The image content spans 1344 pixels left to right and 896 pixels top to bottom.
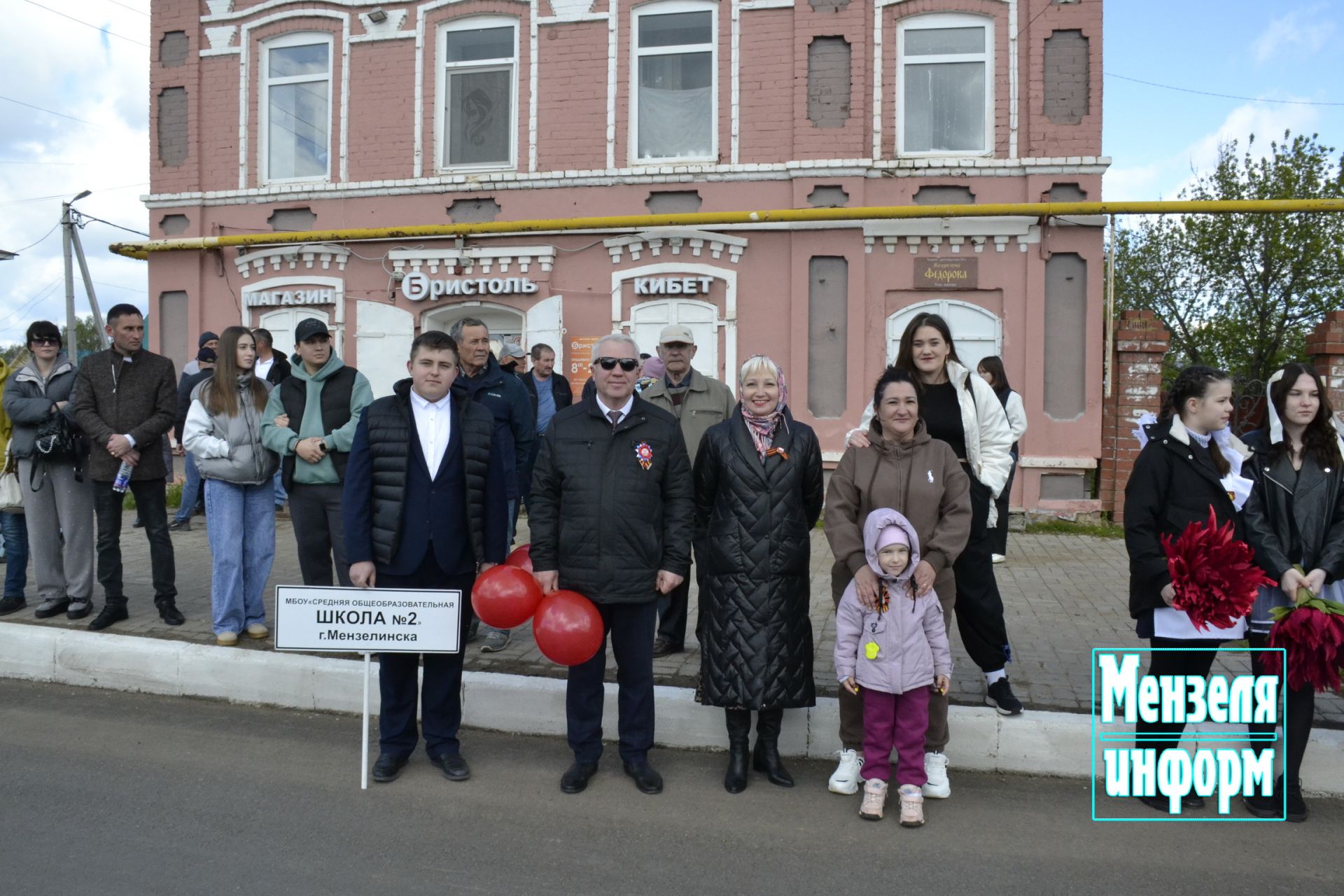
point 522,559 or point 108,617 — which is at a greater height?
point 522,559

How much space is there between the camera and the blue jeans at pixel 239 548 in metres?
6.17

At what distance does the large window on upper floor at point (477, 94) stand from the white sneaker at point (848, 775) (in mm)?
10578

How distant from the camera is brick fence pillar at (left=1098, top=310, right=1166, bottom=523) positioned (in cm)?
1154

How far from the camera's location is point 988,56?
470 inches

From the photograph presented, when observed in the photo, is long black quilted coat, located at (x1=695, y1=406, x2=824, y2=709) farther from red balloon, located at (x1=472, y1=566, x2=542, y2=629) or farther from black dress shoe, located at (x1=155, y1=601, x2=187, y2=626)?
black dress shoe, located at (x1=155, y1=601, x2=187, y2=626)

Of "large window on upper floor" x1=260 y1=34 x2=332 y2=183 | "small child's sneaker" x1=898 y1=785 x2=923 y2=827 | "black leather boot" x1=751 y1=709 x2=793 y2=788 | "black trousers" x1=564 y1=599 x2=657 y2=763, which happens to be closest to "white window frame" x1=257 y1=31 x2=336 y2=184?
"large window on upper floor" x1=260 y1=34 x2=332 y2=183

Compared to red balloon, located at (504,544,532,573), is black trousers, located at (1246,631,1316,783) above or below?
Answer: below

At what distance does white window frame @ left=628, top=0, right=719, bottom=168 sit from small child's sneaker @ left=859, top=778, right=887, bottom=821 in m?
9.73

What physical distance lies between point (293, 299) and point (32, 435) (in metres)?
7.17

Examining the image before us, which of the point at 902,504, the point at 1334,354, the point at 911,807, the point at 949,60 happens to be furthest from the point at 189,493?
the point at 1334,354

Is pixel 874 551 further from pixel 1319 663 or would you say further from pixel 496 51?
pixel 496 51

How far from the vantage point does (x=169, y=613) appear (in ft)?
21.9

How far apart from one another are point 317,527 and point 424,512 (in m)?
1.81

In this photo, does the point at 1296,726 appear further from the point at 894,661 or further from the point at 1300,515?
the point at 894,661
